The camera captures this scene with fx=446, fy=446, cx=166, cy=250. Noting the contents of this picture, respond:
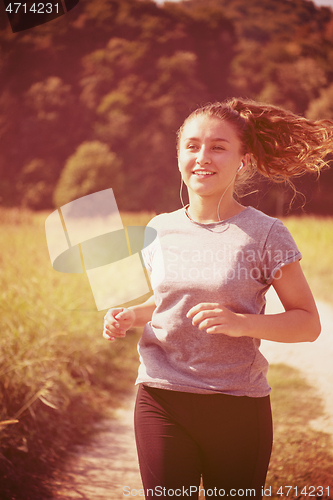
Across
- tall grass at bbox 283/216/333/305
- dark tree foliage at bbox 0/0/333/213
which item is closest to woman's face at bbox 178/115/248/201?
tall grass at bbox 283/216/333/305

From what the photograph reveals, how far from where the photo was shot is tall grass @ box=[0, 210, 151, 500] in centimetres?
229

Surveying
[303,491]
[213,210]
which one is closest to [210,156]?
[213,210]

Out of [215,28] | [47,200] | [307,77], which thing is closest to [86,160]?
[47,200]

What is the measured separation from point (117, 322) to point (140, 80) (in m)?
14.1

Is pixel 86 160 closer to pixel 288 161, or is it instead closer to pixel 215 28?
pixel 215 28

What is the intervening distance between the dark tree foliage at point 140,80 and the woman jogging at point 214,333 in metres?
8.51

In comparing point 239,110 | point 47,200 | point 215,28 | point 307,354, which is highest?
point 215,28

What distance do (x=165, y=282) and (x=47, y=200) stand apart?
1039 cm

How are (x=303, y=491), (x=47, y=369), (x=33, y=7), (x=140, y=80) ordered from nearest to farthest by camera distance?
(x=303, y=491) → (x=47, y=369) → (x=33, y=7) → (x=140, y=80)

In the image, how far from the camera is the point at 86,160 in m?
10.4

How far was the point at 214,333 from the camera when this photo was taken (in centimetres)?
113

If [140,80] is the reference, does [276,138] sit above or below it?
below

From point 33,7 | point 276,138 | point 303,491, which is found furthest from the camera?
point 33,7

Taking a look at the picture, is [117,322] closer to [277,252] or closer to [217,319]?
[217,319]
